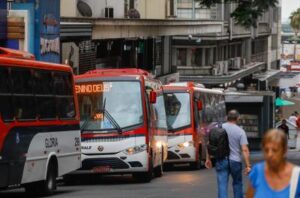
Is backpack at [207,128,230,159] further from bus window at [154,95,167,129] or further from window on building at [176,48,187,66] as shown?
window on building at [176,48,187,66]

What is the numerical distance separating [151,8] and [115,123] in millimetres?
31482

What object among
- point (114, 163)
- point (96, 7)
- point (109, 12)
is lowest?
point (114, 163)

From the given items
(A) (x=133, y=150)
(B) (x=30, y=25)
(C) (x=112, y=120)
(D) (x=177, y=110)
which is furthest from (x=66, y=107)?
(D) (x=177, y=110)

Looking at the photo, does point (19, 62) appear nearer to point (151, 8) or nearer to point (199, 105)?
point (199, 105)

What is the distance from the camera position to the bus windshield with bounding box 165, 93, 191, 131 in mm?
30656

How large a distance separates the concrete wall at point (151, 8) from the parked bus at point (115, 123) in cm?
2861

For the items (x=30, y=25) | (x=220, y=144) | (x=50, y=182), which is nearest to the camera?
(x=220, y=144)

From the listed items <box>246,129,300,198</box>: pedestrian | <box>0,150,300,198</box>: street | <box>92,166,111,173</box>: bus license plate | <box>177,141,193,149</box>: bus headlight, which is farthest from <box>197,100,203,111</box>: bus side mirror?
<box>246,129,300,198</box>: pedestrian

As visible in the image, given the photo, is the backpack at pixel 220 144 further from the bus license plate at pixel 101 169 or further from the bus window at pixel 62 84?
the bus license plate at pixel 101 169

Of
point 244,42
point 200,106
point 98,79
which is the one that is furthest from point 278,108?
point 98,79

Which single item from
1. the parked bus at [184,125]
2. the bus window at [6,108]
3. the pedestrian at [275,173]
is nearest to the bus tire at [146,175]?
the parked bus at [184,125]

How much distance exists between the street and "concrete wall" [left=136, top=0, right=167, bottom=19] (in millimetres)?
27030

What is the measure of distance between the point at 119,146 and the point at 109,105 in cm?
106

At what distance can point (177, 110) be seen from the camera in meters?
30.8
